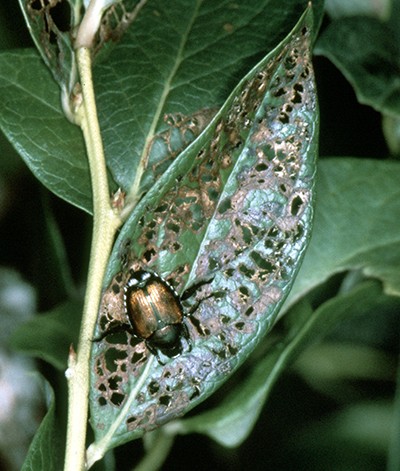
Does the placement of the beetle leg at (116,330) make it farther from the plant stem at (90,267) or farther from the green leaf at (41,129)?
the green leaf at (41,129)

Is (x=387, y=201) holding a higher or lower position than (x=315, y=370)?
higher

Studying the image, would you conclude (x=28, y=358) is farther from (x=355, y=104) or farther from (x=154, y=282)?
(x=355, y=104)

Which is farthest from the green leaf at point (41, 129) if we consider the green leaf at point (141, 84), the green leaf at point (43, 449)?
the green leaf at point (43, 449)

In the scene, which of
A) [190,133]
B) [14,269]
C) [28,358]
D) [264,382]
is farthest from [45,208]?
[264,382]

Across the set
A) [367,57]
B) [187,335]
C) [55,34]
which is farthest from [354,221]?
[55,34]

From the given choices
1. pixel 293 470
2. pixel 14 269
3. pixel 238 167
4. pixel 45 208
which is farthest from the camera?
pixel 14 269
